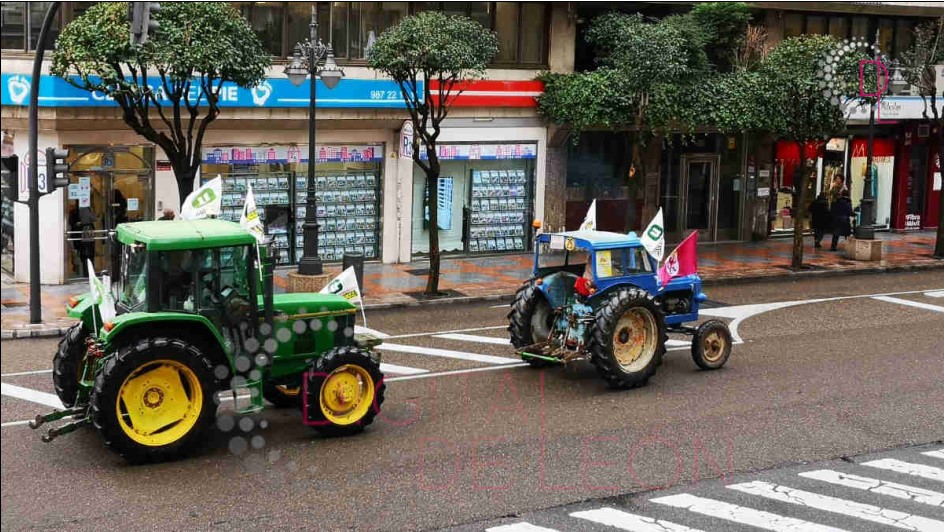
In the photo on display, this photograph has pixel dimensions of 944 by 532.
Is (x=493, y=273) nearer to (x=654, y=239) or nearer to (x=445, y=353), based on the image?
(x=445, y=353)

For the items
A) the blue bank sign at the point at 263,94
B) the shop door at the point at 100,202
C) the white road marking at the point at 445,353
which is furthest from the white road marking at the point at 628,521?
the shop door at the point at 100,202

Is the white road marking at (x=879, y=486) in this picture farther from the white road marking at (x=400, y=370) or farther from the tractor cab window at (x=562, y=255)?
the white road marking at (x=400, y=370)

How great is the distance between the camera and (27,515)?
10.1m

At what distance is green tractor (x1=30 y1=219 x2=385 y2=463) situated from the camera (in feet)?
37.5

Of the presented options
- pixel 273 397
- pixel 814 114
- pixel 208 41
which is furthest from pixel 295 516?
pixel 814 114

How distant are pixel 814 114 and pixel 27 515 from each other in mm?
21785

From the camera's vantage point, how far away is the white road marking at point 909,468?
474 inches

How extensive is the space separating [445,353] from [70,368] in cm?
663

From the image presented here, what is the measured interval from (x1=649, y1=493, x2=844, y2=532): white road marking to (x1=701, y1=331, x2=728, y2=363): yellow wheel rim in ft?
18.8

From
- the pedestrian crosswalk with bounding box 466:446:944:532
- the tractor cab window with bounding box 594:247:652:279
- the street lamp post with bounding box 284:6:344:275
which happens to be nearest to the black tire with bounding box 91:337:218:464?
the pedestrian crosswalk with bounding box 466:446:944:532

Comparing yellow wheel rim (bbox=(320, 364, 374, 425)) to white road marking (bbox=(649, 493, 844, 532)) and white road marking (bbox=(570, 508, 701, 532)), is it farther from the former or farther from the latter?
white road marking (bbox=(649, 493, 844, 532))

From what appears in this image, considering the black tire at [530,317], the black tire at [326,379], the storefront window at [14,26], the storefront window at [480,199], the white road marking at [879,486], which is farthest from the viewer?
the storefront window at [480,199]

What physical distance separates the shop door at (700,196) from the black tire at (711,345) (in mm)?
15736

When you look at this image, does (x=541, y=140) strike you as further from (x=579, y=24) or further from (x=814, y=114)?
(x=814, y=114)
